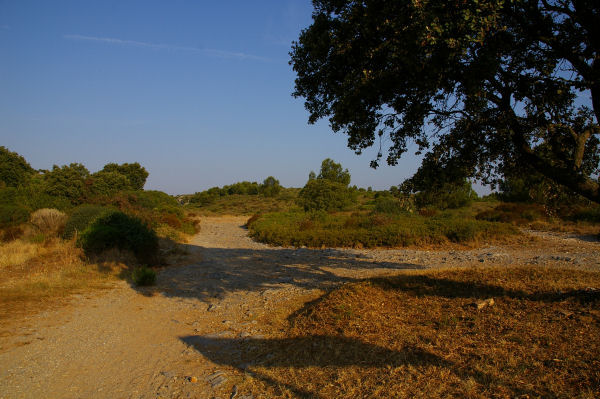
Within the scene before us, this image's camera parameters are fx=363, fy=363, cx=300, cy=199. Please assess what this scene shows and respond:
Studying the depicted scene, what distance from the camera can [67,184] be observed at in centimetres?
2175

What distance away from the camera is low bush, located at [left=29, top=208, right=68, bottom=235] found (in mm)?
15211

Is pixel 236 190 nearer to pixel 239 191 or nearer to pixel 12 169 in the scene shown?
pixel 239 191

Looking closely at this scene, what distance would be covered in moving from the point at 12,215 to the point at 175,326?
45.5 feet

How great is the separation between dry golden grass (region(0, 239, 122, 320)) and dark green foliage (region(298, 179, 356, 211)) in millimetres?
25873

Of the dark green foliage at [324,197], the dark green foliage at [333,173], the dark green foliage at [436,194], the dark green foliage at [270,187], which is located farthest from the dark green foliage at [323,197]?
the dark green foliage at [270,187]

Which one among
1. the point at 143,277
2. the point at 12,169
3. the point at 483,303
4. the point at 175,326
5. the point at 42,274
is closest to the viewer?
the point at 483,303

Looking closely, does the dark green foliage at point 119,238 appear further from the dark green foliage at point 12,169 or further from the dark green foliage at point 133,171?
the dark green foliage at point 133,171

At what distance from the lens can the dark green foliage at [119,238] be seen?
12.7 metres

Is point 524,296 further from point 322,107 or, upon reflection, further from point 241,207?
point 241,207

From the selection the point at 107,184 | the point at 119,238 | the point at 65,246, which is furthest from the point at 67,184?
the point at 119,238

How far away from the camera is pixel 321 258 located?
47.4 feet

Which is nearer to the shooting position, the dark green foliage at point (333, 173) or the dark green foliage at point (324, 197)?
the dark green foliage at point (324, 197)

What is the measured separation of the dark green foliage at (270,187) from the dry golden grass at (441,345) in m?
74.1

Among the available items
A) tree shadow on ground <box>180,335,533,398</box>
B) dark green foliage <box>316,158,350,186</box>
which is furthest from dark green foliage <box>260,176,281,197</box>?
tree shadow on ground <box>180,335,533,398</box>
